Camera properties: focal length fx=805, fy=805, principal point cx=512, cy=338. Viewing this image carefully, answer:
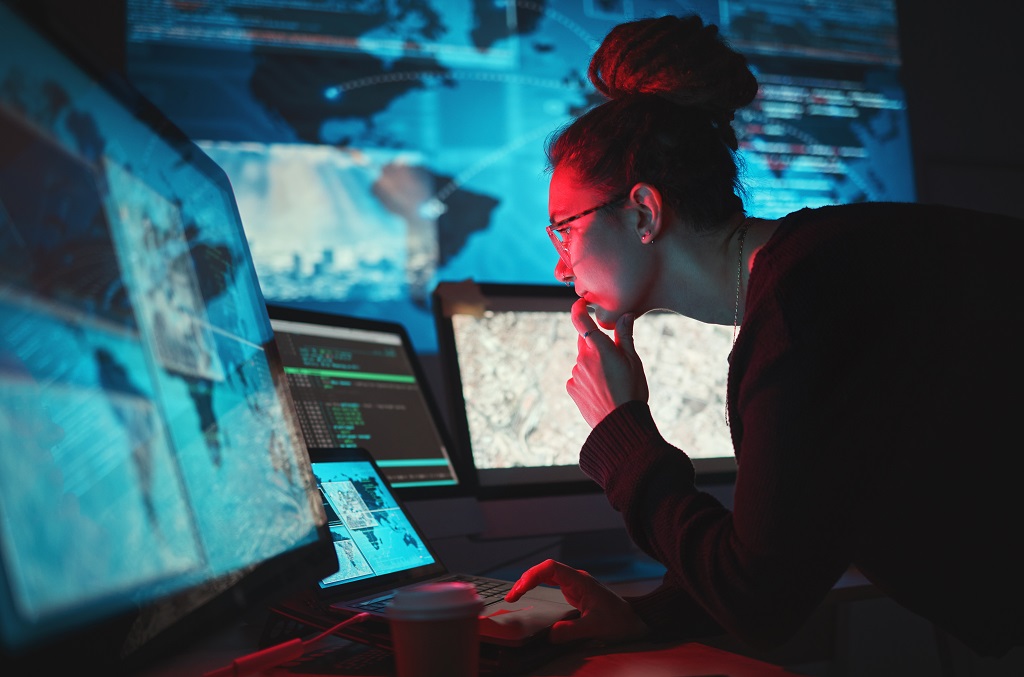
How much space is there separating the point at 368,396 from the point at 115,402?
84 cm

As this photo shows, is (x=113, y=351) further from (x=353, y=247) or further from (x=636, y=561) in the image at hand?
(x=353, y=247)

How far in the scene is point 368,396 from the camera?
1.29 m

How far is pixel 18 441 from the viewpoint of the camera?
37 cm

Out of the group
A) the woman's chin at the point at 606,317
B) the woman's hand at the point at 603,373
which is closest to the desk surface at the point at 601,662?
the woman's hand at the point at 603,373

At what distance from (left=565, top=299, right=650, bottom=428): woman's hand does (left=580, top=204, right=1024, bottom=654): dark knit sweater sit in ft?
0.29

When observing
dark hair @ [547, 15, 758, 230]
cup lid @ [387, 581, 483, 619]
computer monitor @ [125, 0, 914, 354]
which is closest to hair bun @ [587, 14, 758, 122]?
dark hair @ [547, 15, 758, 230]

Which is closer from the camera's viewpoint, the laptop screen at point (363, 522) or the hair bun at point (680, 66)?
the laptop screen at point (363, 522)

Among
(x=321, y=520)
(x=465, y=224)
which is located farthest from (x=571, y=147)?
(x=465, y=224)

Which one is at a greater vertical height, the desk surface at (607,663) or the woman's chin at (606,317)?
the woman's chin at (606,317)

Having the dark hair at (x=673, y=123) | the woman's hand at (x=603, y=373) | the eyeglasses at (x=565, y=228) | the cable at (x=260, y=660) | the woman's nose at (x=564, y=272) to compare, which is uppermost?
the dark hair at (x=673, y=123)

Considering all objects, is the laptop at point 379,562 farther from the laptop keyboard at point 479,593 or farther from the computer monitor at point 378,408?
the computer monitor at point 378,408

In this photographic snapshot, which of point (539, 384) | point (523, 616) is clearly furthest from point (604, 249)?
point (523, 616)

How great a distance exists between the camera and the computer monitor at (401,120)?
6.80 ft

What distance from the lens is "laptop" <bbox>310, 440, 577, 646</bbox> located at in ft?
2.61
